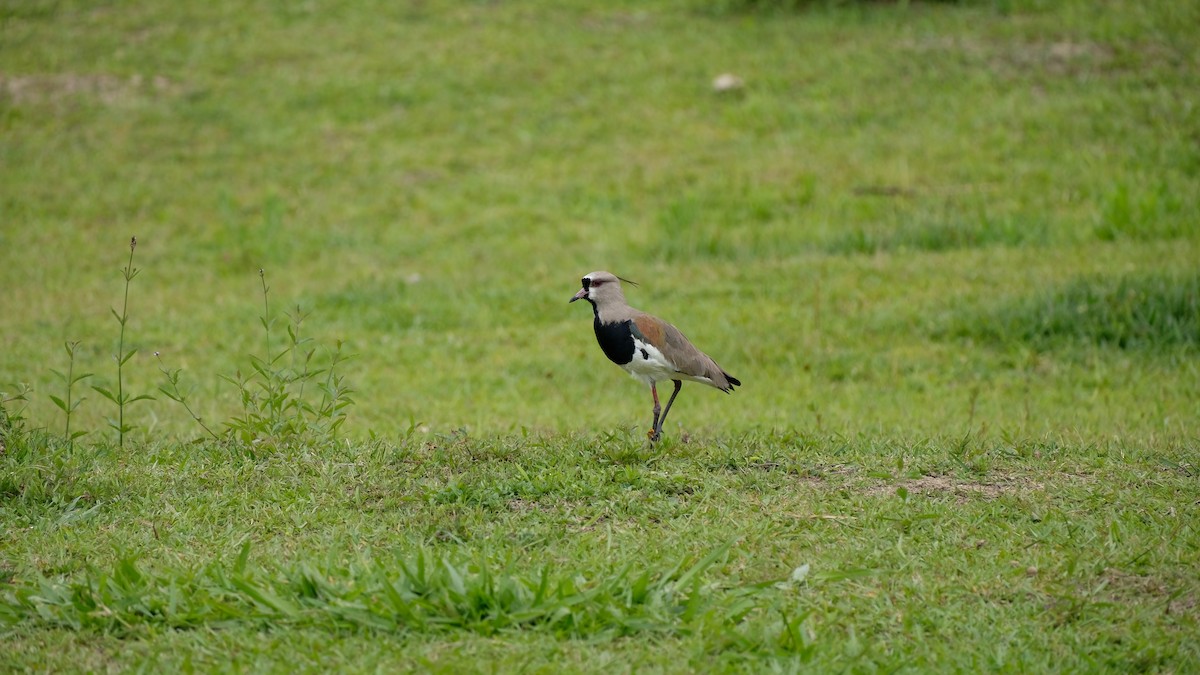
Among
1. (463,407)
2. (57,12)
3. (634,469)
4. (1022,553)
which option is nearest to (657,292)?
(463,407)

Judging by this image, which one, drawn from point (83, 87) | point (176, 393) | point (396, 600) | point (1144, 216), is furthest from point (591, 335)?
point (83, 87)

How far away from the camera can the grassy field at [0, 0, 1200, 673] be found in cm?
425

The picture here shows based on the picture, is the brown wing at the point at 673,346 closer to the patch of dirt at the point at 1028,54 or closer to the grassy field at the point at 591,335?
the grassy field at the point at 591,335

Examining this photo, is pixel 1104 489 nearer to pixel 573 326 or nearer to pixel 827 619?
pixel 827 619

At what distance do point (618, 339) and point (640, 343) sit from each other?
0.11m

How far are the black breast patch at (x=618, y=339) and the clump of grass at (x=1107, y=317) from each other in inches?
180

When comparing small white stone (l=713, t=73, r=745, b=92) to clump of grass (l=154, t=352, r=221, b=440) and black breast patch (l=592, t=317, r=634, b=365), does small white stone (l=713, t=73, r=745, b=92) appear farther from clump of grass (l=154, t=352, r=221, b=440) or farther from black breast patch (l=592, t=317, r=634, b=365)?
black breast patch (l=592, t=317, r=634, b=365)

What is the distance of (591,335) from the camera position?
1021 centimetres

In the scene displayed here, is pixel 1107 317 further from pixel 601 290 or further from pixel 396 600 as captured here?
pixel 396 600

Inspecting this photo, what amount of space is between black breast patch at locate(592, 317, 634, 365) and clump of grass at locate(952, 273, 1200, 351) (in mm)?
4576

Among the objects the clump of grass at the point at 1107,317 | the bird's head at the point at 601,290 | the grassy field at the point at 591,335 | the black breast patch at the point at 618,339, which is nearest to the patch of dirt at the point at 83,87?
the grassy field at the point at 591,335

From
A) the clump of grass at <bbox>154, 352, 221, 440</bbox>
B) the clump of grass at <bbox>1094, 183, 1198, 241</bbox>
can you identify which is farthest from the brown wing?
the clump of grass at <bbox>1094, 183, 1198, 241</bbox>

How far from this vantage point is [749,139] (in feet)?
46.8

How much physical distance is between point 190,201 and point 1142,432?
→ 10493 mm
